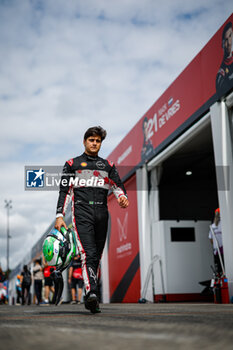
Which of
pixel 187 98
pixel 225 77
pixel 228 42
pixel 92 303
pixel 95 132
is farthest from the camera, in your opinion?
pixel 187 98

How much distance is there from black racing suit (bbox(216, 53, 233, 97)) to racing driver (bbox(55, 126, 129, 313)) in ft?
10.6

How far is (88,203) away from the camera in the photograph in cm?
440

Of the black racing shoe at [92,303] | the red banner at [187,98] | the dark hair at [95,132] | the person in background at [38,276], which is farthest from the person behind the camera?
the person in background at [38,276]

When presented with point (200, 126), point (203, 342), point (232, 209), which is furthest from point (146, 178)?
point (203, 342)

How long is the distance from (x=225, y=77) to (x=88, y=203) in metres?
3.91

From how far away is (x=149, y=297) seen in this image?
10883 mm

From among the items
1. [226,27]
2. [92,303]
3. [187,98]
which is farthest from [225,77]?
[92,303]

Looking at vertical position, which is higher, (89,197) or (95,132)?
(95,132)

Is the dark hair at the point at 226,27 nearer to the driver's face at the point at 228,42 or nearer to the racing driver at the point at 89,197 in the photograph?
the driver's face at the point at 228,42

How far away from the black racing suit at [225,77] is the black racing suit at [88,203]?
334 centimetres

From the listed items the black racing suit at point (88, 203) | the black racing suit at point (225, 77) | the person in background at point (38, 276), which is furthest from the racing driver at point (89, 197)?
the person in background at point (38, 276)

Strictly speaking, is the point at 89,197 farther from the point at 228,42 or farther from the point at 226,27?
the point at 226,27

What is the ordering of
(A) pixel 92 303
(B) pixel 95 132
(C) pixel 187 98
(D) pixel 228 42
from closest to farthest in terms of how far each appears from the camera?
1. (A) pixel 92 303
2. (B) pixel 95 132
3. (D) pixel 228 42
4. (C) pixel 187 98

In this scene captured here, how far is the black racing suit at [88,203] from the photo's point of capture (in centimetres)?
430
